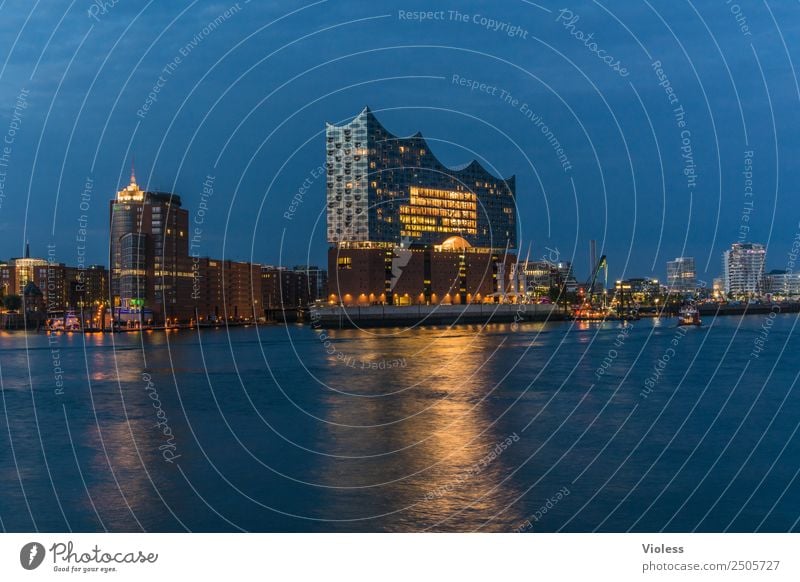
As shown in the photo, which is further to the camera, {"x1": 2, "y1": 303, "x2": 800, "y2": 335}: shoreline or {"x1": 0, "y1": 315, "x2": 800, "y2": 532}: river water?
{"x1": 2, "y1": 303, "x2": 800, "y2": 335}: shoreline

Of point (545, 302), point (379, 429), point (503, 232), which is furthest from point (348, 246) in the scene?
point (379, 429)

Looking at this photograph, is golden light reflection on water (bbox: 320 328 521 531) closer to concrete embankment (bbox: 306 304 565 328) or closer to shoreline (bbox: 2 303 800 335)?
concrete embankment (bbox: 306 304 565 328)

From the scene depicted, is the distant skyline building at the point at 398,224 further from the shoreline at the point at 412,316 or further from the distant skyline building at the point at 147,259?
the distant skyline building at the point at 147,259

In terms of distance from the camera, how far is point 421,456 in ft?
49.9

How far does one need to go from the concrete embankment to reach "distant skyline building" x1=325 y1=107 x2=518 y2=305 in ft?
6.65

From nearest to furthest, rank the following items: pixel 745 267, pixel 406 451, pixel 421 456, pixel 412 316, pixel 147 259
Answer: pixel 421 456 → pixel 406 451 → pixel 412 316 → pixel 147 259 → pixel 745 267

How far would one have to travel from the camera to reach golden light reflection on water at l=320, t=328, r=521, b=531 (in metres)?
11.3

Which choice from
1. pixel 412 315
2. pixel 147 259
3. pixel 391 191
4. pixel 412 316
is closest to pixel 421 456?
pixel 412 316

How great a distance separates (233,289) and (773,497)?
415 feet

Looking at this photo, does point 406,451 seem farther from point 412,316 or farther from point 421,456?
point 412,316

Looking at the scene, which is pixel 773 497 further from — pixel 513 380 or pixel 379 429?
pixel 513 380

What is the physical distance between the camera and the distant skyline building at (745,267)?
180125 mm

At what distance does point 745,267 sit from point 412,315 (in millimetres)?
118999

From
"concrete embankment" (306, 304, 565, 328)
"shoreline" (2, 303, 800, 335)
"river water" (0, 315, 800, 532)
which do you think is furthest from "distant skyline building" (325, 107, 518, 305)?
"river water" (0, 315, 800, 532)
